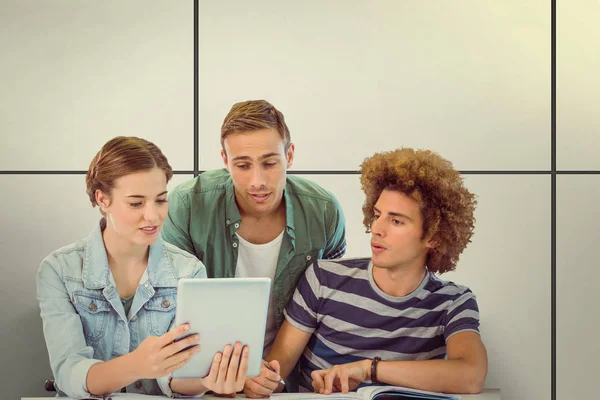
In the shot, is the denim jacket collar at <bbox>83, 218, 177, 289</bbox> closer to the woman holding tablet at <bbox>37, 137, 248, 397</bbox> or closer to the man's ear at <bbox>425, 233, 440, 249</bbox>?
the woman holding tablet at <bbox>37, 137, 248, 397</bbox>

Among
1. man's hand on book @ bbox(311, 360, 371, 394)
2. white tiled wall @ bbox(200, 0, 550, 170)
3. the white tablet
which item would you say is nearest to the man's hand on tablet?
the white tablet

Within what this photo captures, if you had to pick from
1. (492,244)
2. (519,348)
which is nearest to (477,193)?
(492,244)

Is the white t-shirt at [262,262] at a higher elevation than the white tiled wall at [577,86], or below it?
below

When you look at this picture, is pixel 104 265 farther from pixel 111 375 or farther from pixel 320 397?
pixel 320 397

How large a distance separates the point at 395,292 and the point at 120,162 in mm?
912

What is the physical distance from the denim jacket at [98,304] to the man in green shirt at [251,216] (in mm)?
150

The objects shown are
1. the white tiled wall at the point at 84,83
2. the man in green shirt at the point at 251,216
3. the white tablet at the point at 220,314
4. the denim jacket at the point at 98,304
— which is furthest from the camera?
the white tiled wall at the point at 84,83

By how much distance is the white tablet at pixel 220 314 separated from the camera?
1.83 meters

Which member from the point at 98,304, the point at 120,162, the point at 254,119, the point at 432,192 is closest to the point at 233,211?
the point at 254,119

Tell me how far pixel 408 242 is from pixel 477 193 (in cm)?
49

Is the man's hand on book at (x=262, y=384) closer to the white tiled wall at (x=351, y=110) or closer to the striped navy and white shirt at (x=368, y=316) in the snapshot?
the striped navy and white shirt at (x=368, y=316)

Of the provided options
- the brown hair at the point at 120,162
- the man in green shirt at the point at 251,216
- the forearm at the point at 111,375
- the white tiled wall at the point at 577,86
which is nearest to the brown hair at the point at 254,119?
the man in green shirt at the point at 251,216

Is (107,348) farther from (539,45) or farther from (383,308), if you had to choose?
(539,45)

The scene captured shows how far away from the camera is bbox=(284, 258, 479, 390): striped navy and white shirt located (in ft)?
7.55
